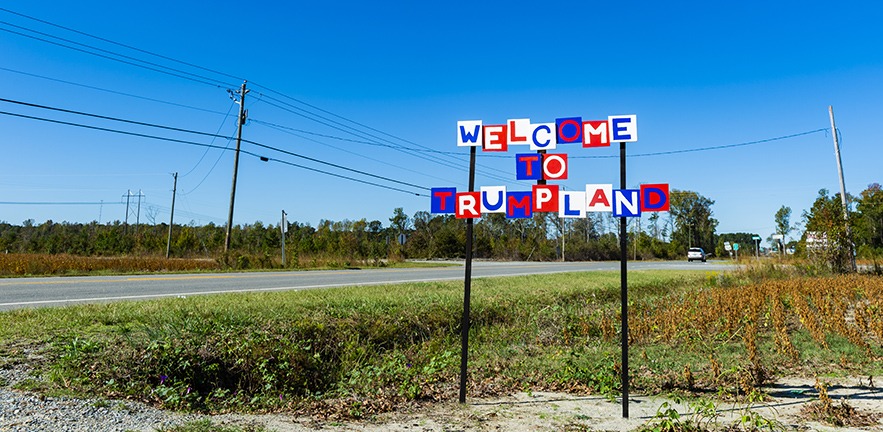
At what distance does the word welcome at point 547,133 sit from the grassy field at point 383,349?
8.16 feet

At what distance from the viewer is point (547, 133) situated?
498cm

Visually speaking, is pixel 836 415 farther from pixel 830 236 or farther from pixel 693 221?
pixel 693 221

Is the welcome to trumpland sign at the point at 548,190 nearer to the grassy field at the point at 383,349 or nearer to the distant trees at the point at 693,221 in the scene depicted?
the grassy field at the point at 383,349

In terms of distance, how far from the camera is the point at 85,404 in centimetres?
429

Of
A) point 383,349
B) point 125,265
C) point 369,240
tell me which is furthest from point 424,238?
point 383,349

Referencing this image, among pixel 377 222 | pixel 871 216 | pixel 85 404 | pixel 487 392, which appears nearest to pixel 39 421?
pixel 85 404

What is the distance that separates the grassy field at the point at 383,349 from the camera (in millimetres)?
5023

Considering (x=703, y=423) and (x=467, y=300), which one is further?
(x=467, y=300)

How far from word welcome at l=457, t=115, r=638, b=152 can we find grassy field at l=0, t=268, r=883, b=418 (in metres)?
2.49

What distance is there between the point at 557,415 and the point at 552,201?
74.7 inches

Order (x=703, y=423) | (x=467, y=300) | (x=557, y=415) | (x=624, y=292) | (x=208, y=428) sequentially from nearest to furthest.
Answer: (x=208, y=428)
(x=703, y=423)
(x=557, y=415)
(x=624, y=292)
(x=467, y=300)

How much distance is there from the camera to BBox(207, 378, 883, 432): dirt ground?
168 inches

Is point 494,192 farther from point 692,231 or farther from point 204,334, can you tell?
point 692,231

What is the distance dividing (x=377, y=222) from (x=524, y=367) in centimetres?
6259
